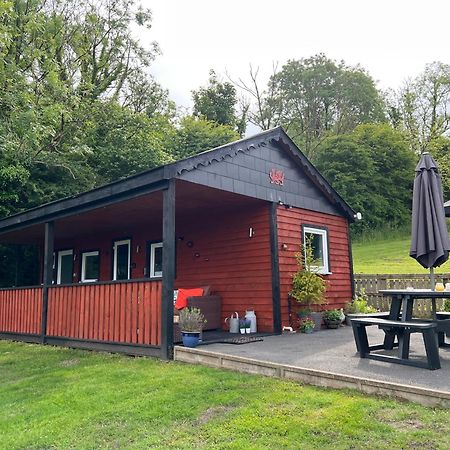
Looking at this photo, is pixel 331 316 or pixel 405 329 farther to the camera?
pixel 331 316

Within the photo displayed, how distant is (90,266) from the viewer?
12.4m

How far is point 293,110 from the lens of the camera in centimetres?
3030

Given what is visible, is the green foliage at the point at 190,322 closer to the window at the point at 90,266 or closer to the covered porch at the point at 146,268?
the covered porch at the point at 146,268

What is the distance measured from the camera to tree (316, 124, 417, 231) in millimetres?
23719

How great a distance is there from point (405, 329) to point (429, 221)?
1429 millimetres

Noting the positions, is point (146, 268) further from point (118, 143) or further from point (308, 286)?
point (118, 143)

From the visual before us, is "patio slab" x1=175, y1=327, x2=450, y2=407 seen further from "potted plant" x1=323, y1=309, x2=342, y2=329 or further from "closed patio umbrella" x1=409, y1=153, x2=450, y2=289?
"potted plant" x1=323, y1=309, x2=342, y2=329

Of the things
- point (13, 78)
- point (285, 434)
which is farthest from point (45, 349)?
point (13, 78)

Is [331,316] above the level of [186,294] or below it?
below

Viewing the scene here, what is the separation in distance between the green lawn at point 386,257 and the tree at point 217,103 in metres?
10.8

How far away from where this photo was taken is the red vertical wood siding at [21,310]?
343 inches

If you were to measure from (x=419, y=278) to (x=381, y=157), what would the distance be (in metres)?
16.0

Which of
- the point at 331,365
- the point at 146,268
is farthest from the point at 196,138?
the point at 331,365

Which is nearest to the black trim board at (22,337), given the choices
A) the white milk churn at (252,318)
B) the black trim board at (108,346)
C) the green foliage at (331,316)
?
the black trim board at (108,346)
